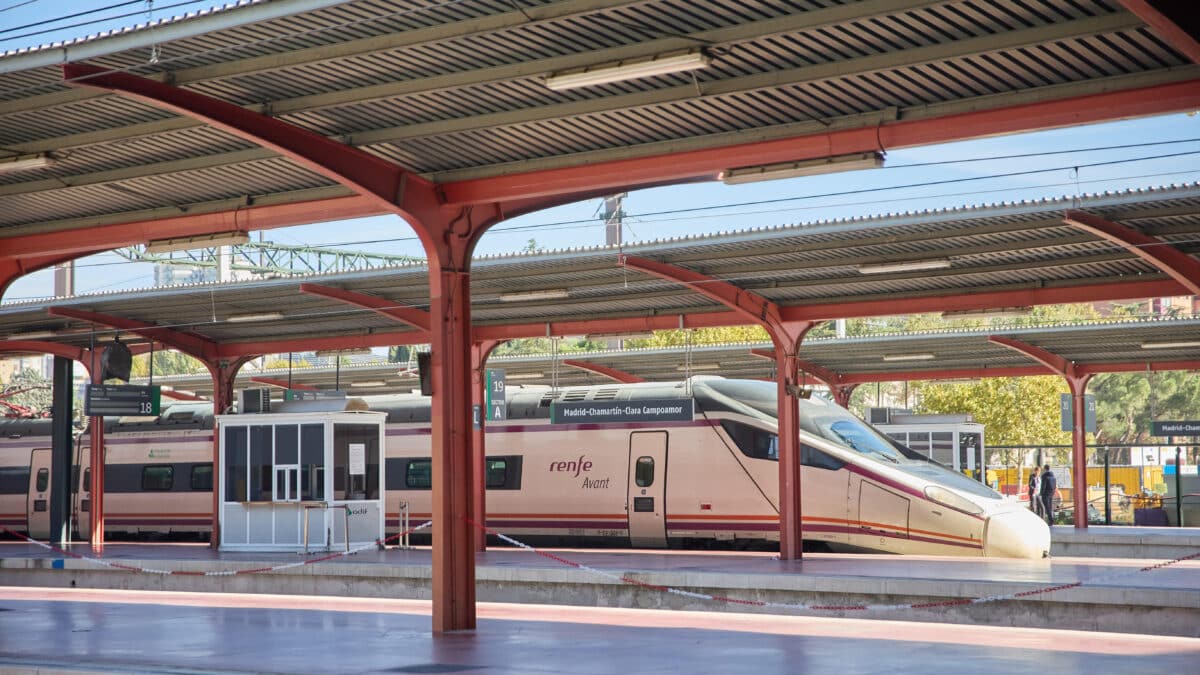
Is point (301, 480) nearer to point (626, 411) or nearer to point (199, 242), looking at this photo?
point (626, 411)

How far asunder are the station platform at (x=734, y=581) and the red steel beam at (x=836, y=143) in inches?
205

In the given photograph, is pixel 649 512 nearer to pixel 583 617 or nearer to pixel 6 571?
pixel 583 617

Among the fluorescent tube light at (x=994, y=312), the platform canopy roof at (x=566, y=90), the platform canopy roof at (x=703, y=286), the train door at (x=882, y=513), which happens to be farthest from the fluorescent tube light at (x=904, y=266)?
the platform canopy roof at (x=566, y=90)

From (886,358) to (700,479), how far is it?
23.9 feet

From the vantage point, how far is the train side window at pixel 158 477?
29.8 m

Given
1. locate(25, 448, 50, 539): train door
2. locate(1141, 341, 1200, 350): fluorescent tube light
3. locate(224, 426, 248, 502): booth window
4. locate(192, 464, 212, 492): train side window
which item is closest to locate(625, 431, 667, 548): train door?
locate(224, 426, 248, 502): booth window

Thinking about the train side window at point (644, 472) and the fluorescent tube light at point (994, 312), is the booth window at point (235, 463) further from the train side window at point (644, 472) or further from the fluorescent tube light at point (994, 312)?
the fluorescent tube light at point (994, 312)

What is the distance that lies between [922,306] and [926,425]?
12670 mm

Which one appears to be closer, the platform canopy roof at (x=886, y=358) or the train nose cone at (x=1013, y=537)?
the train nose cone at (x=1013, y=537)

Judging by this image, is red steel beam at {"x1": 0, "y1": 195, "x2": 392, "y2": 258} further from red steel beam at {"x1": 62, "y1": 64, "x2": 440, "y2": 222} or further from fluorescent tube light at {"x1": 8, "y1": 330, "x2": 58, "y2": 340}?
fluorescent tube light at {"x1": 8, "y1": 330, "x2": 58, "y2": 340}

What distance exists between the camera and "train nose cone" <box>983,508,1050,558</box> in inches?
832

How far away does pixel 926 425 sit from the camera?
3316 centimetres

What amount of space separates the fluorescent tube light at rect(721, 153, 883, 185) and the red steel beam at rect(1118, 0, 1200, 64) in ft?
10.6

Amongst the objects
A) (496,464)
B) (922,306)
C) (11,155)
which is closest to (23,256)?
(11,155)
